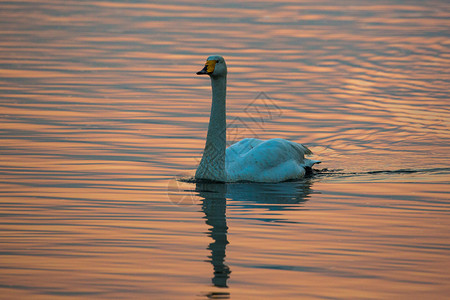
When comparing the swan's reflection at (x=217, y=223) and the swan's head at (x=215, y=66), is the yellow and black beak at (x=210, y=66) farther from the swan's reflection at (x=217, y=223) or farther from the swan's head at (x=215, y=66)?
the swan's reflection at (x=217, y=223)

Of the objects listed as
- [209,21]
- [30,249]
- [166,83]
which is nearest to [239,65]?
[166,83]

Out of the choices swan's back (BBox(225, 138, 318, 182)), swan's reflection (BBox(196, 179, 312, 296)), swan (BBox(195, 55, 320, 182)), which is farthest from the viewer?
swan's back (BBox(225, 138, 318, 182))

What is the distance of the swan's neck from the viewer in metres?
12.9

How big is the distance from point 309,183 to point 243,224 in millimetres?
3236

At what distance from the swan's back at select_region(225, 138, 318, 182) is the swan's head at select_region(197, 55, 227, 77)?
1292mm

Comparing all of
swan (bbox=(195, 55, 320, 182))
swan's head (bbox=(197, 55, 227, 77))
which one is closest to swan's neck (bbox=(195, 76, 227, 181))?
swan (bbox=(195, 55, 320, 182))

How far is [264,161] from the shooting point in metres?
13.2

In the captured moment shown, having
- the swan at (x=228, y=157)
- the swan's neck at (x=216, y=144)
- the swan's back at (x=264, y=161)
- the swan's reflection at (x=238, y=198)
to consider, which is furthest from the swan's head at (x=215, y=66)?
the swan's reflection at (x=238, y=198)

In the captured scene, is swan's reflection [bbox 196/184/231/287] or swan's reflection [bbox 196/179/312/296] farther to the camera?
swan's reflection [bbox 196/179/312/296]

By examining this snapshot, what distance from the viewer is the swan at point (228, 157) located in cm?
1290

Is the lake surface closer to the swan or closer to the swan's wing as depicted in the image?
the swan

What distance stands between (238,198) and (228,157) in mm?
1624

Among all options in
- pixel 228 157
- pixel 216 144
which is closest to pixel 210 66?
pixel 216 144

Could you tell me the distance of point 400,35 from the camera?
3234 centimetres
